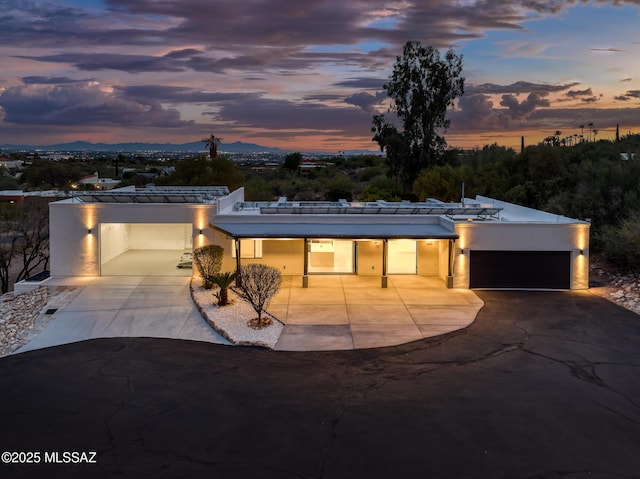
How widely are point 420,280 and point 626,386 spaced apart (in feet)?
32.3

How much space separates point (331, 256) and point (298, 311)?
16.0ft

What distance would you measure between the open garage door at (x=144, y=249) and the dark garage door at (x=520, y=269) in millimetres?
10957

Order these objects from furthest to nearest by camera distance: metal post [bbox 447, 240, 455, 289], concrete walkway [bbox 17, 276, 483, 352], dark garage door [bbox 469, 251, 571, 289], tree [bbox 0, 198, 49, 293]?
tree [bbox 0, 198, 49, 293] < dark garage door [bbox 469, 251, 571, 289] < metal post [bbox 447, 240, 455, 289] < concrete walkway [bbox 17, 276, 483, 352]

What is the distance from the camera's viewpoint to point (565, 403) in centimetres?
968

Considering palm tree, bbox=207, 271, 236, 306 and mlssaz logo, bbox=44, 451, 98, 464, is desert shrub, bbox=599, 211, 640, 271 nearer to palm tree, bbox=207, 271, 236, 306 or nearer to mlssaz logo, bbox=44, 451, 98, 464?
palm tree, bbox=207, 271, 236, 306

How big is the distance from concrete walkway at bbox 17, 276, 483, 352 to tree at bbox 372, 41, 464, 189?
24609mm

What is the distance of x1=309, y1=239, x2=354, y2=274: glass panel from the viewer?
2030cm

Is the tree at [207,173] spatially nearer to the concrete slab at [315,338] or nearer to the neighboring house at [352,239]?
the neighboring house at [352,239]

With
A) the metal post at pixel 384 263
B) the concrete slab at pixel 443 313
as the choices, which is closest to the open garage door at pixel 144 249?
the metal post at pixel 384 263

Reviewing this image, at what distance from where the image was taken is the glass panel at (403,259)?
20656 millimetres

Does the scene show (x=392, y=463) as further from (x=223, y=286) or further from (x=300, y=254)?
(x=300, y=254)

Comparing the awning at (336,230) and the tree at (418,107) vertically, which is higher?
the tree at (418,107)

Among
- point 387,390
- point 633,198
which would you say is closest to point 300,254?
point 387,390

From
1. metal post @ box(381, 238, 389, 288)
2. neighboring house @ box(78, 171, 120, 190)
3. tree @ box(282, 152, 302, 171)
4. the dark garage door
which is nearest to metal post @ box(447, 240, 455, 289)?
the dark garage door
